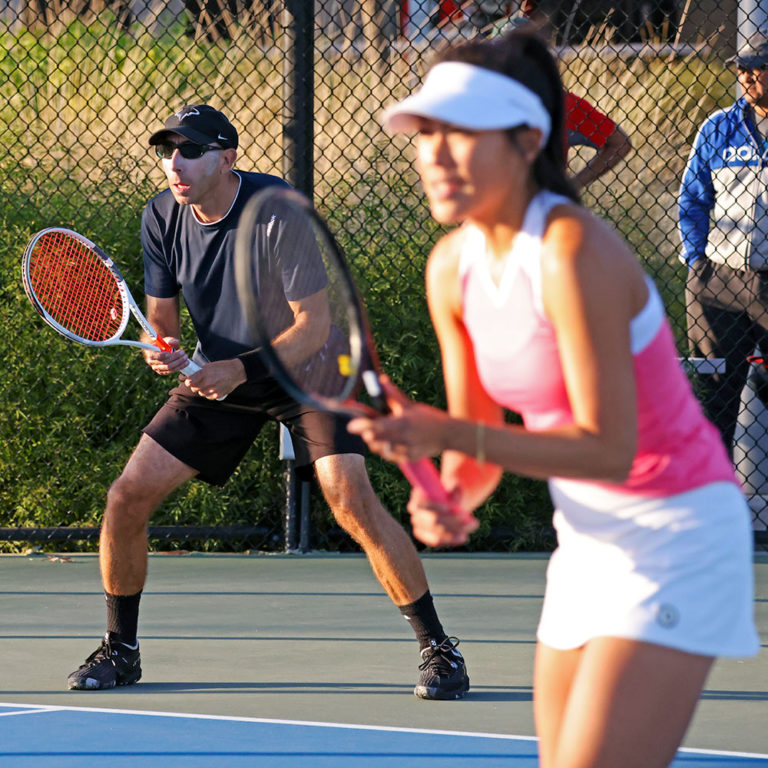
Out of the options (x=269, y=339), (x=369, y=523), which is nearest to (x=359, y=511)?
(x=369, y=523)

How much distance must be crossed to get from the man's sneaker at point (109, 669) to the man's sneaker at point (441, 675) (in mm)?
804

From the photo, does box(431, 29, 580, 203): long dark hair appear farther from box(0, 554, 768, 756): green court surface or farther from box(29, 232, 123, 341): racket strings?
box(29, 232, 123, 341): racket strings

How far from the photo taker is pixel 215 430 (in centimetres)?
427

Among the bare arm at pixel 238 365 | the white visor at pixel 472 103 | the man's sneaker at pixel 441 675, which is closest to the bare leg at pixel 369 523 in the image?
the man's sneaker at pixel 441 675

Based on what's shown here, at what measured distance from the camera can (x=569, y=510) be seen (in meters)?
2.23

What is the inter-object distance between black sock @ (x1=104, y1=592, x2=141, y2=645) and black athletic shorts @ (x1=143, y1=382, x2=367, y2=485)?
402 mm

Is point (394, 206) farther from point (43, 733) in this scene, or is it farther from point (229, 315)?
point (43, 733)

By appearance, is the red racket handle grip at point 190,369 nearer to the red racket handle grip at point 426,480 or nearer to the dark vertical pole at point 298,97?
the red racket handle grip at point 426,480

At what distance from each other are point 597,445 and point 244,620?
3.51 metres

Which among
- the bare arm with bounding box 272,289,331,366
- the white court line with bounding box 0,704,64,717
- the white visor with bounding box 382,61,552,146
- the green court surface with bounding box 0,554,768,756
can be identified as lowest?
the green court surface with bounding box 0,554,768,756

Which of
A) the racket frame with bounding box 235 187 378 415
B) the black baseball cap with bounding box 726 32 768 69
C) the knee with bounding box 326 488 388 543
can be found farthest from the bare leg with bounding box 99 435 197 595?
the black baseball cap with bounding box 726 32 768 69

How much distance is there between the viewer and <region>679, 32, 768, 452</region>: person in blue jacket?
6277 millimetres

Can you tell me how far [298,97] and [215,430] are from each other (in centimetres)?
263

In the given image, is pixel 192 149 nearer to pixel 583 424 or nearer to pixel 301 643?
pixel 301 643
